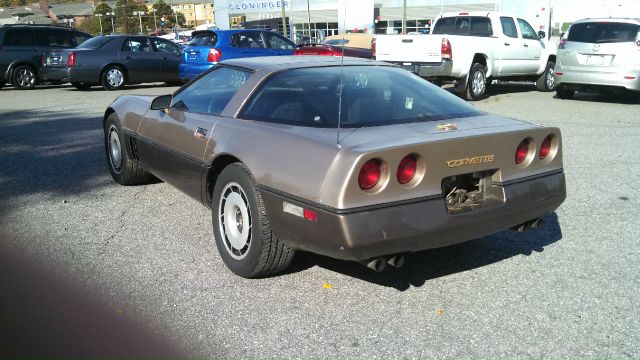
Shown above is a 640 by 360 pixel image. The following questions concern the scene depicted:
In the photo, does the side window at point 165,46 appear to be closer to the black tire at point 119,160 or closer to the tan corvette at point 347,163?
the black tire at point 119,160

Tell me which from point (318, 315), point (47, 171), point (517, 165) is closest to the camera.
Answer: point (318, 315)

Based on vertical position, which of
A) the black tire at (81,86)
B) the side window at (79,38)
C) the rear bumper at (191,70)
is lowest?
the black tire at (81,86)

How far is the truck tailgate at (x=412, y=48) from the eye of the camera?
11.8 m

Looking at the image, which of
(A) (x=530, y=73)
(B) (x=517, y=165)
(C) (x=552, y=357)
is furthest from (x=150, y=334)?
(A) (x=530, y=73)

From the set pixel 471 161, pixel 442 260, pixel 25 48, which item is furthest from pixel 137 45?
pixel 471 161

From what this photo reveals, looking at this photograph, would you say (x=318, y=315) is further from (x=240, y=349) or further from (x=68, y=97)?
(x=68, y=97)

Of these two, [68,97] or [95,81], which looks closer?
[68,97]

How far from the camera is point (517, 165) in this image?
11.7 ft

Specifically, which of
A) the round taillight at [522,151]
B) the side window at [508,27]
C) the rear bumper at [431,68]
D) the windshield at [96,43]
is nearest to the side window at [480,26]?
the side window at [508,27]

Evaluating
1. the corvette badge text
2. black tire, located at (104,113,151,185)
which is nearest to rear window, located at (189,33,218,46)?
black tire, located at (104,113,151,185)

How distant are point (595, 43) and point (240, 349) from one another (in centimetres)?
1160

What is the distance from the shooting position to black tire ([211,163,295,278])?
3477 millimetres

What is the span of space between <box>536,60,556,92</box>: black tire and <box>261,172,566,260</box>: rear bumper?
12.9 m

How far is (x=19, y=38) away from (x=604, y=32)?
14354 mm
